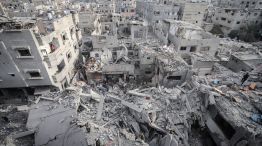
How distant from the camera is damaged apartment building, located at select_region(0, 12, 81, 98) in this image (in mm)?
14816

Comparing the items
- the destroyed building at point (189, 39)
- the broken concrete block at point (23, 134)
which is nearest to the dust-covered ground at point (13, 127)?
the broken concrete block at point (23, 134)

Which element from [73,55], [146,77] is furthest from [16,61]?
[146,77]

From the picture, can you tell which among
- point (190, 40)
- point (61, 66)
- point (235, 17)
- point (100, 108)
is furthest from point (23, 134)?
point (235, 17)

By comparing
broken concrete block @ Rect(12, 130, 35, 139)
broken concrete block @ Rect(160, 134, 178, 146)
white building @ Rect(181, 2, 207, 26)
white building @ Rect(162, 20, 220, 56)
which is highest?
white building @ Rect(181, 2, 207, 26)

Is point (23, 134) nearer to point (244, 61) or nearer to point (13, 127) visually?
point (13, 127)

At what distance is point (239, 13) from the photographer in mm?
41188

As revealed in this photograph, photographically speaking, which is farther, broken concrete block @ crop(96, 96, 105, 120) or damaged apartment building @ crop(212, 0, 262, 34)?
damaged apartment building @ crop(212, 0, 262, 34)

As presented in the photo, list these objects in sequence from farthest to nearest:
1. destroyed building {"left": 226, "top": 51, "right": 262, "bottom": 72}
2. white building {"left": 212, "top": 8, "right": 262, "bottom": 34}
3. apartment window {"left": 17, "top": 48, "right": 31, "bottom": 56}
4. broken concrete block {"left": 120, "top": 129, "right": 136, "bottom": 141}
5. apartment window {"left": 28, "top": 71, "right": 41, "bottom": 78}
→ white building {"left": 212, "top": 8, "right": 262, "bottom": 34}, destroyed building {"left": 226, "top": 51, "right": 262, "bottom": 72}, apartment window {"left": 28, "top": 71, "right": 41, "bottom": 78}, apartment window {"left": 17, "top": 48, "right": 31, "bottom": 56}, broken concrete block {"left": 120, "top": 129, "right": 136, "bottom": 141}

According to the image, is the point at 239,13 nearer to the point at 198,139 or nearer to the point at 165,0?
the point at 165,0

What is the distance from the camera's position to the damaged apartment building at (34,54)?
14.8 m

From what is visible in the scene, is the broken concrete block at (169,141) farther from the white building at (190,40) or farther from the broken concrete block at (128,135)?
the white building at (190,40)

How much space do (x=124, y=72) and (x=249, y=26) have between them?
149 ft

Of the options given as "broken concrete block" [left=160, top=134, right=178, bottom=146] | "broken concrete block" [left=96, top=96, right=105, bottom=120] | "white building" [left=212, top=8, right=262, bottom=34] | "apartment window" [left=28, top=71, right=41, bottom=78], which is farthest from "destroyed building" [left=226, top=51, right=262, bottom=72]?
"apartment window" [left=28, top=71, right=41, bottom=78]

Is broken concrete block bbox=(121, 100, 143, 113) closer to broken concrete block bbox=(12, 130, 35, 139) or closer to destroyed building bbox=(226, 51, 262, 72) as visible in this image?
broken concrete block bbox=(12, 130, 35, 139)
